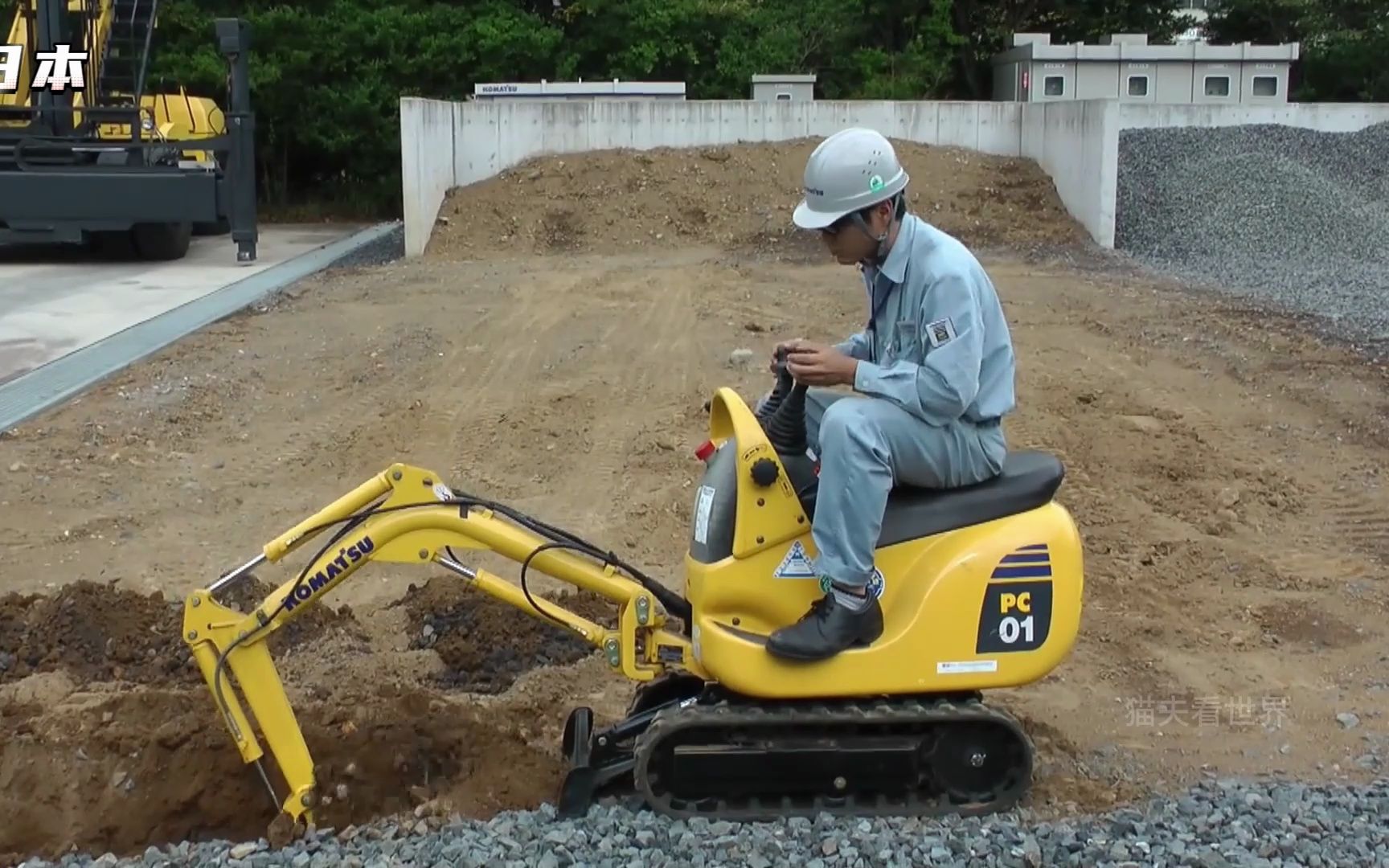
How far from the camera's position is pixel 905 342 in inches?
158

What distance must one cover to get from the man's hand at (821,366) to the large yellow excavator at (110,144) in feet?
44.7

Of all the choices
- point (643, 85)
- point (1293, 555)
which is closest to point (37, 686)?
point (1293, 555)

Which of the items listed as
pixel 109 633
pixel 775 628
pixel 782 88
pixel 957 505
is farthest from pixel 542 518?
pixel 782 88

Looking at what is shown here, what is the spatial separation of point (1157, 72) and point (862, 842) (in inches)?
906

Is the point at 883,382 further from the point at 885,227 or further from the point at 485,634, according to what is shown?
the point at 485,634

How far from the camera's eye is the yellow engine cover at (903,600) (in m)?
3.94

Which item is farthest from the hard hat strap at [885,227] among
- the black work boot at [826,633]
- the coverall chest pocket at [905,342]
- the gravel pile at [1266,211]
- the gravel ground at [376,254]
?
the gravel ground at [376,254]

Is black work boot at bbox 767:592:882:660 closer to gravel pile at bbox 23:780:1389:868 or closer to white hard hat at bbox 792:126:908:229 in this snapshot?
gravel pile at bbox 23:780:1389:868

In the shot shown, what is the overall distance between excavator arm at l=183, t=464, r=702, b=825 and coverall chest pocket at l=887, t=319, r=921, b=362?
0.94 meters

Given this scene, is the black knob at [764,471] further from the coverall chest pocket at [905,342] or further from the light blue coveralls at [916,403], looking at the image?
the coverall chest pocket at [905,342]

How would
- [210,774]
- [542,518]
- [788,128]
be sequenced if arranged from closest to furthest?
[210,774]
[542,518]
[788,128]

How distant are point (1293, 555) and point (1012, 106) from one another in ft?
47.8

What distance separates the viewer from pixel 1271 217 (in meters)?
17.6

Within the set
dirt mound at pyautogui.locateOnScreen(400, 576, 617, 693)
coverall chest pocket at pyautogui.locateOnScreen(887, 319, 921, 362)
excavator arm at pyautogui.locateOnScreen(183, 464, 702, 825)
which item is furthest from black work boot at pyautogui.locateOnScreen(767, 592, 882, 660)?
dirt mound at pyautogui.locateOnScreen(400, 576, 617, 693)
